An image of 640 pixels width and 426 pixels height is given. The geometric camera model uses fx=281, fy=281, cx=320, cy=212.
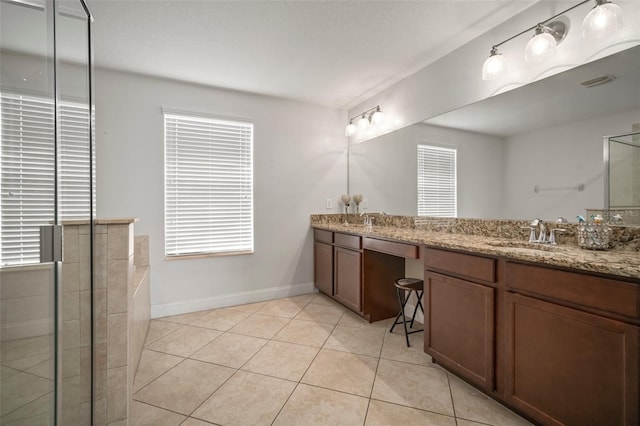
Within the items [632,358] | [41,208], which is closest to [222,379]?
[41,208]

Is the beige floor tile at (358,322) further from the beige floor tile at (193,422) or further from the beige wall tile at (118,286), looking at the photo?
the beige wall tile at (118,286)

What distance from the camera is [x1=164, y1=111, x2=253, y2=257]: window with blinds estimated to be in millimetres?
2932

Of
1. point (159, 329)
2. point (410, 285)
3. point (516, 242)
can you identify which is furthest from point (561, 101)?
point (159, 329)

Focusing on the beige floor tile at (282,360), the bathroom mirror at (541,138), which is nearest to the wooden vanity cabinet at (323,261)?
the beige floor tile at (282,360)

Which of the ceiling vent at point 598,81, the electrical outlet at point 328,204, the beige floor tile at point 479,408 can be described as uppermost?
the ceiling vent at point 598,81

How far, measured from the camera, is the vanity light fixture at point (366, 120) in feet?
10.4

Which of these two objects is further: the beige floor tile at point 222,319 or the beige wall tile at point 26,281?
the beige floor tile at point 222,319

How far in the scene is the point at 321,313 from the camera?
2.97 metres

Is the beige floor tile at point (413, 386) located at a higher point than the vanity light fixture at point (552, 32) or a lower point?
lower

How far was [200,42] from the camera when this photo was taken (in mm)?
2254

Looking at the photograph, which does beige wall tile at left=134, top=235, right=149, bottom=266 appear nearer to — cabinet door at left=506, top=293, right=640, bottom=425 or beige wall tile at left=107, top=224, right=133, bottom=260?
beige wall tile at left=107, top=224, right=133, bottom=260

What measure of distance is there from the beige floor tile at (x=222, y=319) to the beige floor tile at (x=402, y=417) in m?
1.58

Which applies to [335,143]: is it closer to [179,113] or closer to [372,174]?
[372,174]

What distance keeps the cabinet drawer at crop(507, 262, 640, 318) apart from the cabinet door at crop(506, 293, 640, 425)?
5 cm
